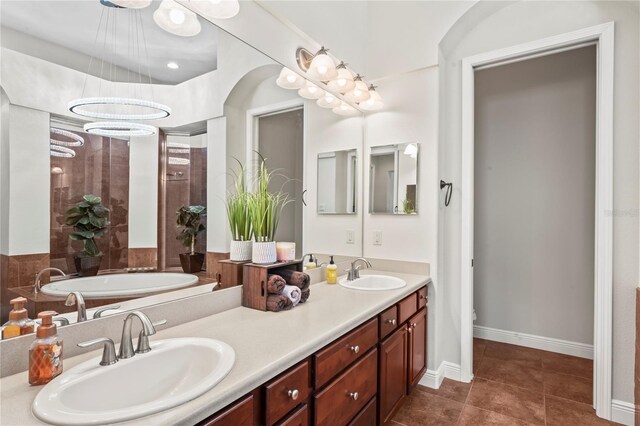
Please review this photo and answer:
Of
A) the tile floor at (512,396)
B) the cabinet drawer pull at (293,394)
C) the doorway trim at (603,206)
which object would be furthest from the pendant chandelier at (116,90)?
the doorway trim at (603,206)

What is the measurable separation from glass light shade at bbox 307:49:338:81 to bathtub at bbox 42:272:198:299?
144 cm

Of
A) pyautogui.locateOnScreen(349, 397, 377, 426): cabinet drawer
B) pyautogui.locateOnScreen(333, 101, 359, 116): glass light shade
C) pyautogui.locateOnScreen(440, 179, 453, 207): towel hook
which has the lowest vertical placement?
pyautogui.locateOnScreen(349, 397, 377, 426): cabinet drawer

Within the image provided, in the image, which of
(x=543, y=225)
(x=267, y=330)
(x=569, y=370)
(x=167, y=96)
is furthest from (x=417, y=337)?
(x=167, y=96)

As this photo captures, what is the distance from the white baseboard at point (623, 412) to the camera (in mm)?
2033

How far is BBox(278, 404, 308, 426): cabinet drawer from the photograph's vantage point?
1124 mm

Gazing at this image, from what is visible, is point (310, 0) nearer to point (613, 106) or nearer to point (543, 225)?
point (613, 106)

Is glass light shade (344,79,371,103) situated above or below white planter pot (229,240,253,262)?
above

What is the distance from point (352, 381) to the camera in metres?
1.50

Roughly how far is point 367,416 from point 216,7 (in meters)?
2.01

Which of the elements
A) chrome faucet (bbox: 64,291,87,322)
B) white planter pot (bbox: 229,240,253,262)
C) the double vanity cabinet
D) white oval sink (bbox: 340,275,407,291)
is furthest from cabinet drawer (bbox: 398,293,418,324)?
chrome faucet (bbox: 64,291,87,322)

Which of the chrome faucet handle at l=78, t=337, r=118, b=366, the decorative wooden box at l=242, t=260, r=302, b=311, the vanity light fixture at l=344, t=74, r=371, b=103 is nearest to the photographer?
the chrome faucet handle at l=78, t=337, r=118, b=366

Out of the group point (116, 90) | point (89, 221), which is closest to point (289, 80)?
point (116, 90)

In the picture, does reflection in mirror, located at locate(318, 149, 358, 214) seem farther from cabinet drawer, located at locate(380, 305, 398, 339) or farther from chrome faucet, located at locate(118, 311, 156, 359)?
chrome faucet, located at locate(118, 311, 156, 359)

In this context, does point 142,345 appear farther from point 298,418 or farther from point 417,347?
point 417,347
